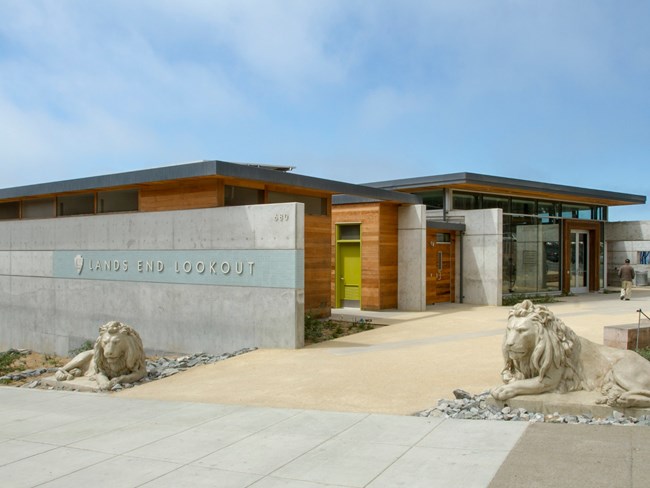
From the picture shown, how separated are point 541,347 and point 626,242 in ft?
86.4

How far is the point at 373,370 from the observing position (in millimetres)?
9922

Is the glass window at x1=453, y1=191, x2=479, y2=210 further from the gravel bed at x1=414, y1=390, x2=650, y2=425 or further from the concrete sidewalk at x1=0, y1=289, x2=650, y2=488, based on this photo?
the gravel bed at x1=414, y1=390, x2=650, y2=425

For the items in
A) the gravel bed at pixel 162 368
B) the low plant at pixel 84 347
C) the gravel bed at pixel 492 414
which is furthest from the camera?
the low plant at pixel 84 347

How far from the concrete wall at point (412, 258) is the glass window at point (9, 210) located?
39.1 ft

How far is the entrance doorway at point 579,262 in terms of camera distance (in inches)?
1024

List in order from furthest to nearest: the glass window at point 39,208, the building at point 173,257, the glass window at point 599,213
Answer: the glass window at point 599,213 → the glass window at point 39,208 → the building at point 173,257

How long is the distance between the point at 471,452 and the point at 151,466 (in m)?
2.93

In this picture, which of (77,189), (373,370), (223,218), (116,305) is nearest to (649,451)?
(373,370)

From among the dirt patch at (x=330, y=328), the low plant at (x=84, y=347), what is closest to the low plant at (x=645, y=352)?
the dirt patch at (x=330, y=328)

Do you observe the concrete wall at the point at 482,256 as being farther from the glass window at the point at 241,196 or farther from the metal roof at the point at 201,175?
the glass window at the point at 241,196

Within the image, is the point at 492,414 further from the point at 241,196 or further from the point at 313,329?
the point at 241,196

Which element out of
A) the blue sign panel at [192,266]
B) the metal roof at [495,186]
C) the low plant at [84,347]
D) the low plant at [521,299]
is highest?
the metal roof at [495,186]

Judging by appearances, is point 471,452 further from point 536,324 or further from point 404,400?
point 404,400

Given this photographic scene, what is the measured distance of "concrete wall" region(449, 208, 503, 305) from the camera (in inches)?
800
